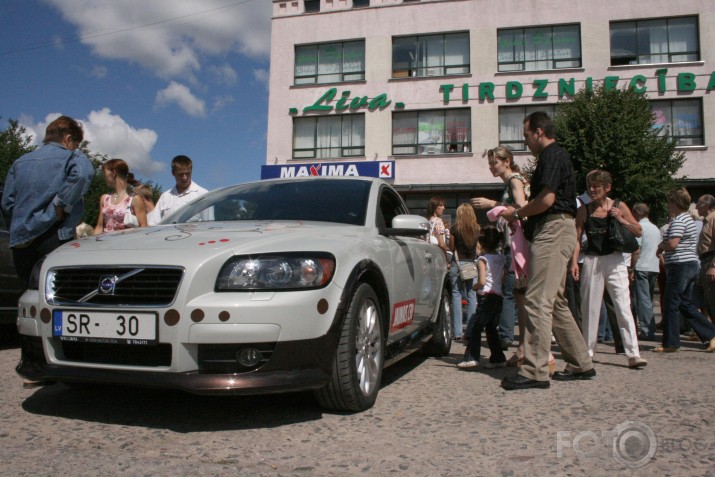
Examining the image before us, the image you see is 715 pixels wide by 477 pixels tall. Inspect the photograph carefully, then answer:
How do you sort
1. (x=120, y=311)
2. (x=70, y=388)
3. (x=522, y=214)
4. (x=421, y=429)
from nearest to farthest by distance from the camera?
1. (x=120, y=311)
2. (x=421, y=429)
3. (x=70, y=388)
4. (x=522, y=214)

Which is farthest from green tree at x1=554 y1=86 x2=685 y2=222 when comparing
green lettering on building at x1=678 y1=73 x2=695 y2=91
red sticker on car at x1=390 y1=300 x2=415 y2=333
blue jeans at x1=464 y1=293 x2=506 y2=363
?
red sticker on car at x1=390 y1=300 x2=415 y2=333

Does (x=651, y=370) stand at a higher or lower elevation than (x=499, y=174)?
lower

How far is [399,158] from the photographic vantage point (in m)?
23.4

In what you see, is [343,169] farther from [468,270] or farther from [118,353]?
[118,353]

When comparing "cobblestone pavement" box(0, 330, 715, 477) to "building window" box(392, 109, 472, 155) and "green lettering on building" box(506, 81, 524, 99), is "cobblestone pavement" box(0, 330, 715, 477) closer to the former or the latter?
"building window" box(392, 109, 472, 155)

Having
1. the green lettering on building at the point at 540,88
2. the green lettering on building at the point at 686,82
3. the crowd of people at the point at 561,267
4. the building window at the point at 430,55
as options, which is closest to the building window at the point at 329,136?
the building window at the point at 430,55

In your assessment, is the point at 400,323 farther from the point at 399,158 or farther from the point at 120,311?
the point at 399,158

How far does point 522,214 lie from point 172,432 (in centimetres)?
266

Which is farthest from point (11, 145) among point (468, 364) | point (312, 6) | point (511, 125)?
point (468, 364)

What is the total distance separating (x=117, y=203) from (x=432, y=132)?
1900 centimetres

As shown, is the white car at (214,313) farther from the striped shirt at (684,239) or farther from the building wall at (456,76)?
the building wall at (456,76)

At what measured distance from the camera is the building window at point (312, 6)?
987 inches

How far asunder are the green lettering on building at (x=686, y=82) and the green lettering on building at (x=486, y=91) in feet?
22.0

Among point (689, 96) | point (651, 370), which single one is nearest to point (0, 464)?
point (651, 370)
